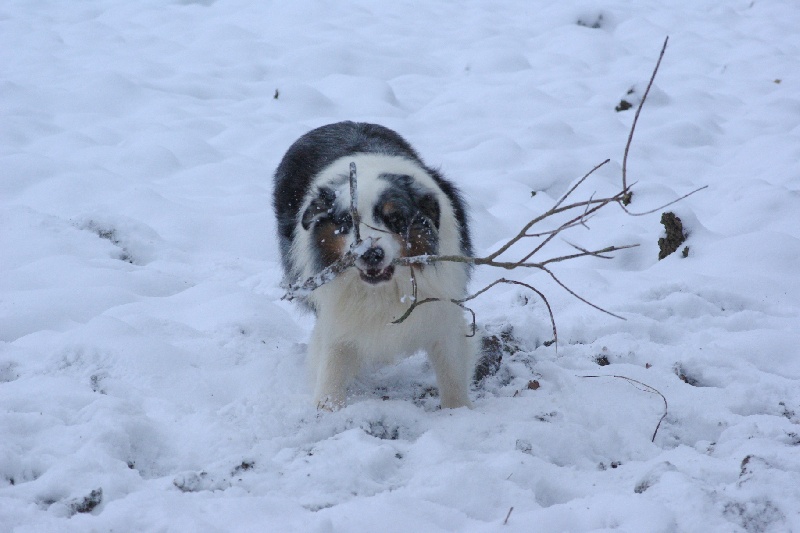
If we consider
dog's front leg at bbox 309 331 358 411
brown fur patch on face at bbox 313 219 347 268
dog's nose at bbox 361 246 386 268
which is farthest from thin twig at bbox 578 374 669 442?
brown fur patch on face at bbox 313 219 347 268

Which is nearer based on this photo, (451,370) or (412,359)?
(451,370)

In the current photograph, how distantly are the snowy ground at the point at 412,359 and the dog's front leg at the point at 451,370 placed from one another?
5.6 inches

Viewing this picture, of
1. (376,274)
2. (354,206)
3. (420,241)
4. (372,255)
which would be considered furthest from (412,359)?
(354,206)

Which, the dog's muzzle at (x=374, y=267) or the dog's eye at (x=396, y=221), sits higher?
the dog's eye at (x=396, y=221)

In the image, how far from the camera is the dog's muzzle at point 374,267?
3203 millimetres

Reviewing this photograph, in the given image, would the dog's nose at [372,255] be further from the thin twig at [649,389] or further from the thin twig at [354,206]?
the thin twig at [649,389]

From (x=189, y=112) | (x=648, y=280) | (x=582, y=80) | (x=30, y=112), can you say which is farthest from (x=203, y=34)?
(x=648, y=280)

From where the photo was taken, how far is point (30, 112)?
25.2 ft

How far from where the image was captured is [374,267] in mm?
3240

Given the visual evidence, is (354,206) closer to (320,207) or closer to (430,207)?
(320,207)

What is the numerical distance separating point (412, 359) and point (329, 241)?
52.2 inches

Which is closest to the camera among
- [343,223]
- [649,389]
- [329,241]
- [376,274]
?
[376,274]

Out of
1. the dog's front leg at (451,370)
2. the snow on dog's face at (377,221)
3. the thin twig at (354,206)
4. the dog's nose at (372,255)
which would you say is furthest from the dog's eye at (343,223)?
the dog's front leg at (451,370)

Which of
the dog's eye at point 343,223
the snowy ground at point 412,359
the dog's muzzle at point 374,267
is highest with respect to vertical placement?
the dog's eye at point 343,223
